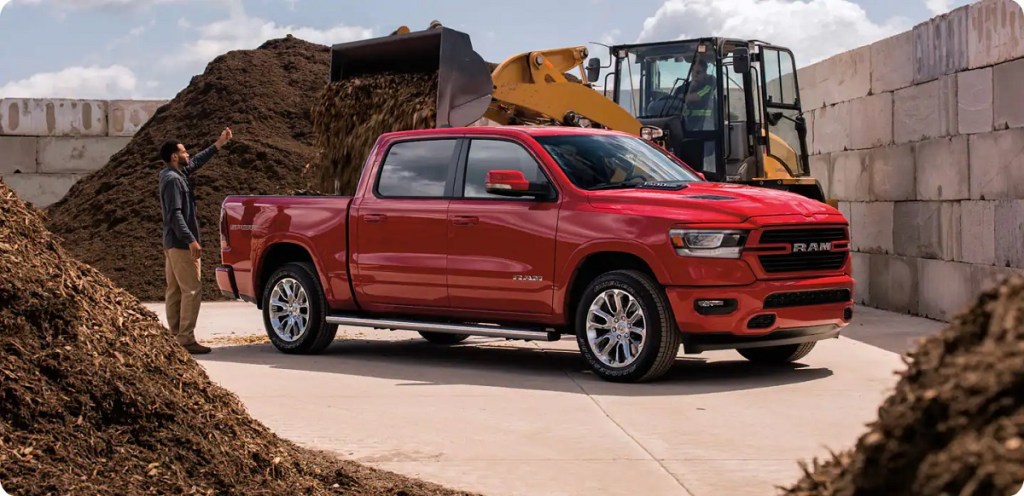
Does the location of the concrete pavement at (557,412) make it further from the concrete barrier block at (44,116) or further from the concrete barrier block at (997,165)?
the concrete barrier block at (44,116)

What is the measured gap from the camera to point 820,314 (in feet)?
35.2

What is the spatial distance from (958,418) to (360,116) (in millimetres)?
13362

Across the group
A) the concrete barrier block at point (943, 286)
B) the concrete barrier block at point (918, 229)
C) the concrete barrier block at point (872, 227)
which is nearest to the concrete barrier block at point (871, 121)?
the concrete barrier block at point (872, 227)

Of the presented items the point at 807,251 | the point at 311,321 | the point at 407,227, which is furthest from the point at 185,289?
the point at 807,251

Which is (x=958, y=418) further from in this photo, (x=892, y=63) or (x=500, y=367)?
(x=892, y=63)

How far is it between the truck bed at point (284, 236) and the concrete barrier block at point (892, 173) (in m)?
7.18

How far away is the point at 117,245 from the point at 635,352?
1451 centimetres

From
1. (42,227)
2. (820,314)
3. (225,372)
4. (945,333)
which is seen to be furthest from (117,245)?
(945,333)

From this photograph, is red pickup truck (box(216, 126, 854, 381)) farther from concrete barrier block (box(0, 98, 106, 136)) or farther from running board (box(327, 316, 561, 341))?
concrete barrier block (box(0, 98, 106, 136))

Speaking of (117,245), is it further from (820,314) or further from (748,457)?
(748,457)

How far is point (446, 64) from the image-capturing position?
1505 cm

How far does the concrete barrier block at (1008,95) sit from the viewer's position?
13.3 metres

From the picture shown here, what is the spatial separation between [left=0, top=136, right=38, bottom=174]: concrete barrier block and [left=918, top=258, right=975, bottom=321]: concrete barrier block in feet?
62.4

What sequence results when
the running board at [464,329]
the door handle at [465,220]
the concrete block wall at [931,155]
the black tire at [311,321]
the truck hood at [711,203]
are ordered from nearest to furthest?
the truck hood at [711,203], the running board at [464,329], the door handle at [465,220], the black tire at [311,321], the concrete block wall at [931,155]
